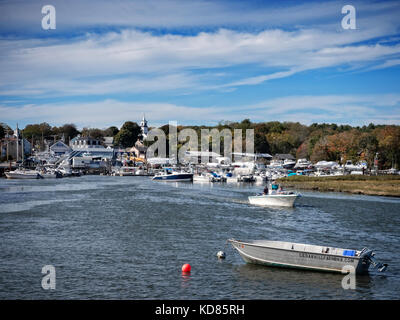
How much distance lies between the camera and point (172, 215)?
43.1 meters

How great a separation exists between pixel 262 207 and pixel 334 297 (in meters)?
30.0

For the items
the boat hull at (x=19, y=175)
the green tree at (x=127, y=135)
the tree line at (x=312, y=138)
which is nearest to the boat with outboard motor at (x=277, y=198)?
the tree line at (x=312, y=138)

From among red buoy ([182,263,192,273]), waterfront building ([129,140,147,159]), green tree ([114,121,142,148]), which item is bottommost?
red buoy ([182,263,192,273])

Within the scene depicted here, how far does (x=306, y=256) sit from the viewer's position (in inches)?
897

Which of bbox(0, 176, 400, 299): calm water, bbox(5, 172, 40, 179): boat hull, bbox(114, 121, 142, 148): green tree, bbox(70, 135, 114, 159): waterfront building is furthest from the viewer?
bbox(114, 121, 142, 148): green tree

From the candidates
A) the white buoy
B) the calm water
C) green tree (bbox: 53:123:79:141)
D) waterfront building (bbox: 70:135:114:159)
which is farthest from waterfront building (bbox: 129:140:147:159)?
the white buoy

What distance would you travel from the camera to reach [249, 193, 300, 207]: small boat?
4780 cm

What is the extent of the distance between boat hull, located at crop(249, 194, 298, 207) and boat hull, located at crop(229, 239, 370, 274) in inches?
933

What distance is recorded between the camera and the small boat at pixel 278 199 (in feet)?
157

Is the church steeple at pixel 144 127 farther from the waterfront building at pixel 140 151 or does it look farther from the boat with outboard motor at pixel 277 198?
the boat with outboard motor at pixel 277 198

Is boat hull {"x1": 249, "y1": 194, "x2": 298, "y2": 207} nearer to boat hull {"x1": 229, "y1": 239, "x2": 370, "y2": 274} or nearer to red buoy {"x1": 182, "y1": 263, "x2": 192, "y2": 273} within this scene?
boat hull {"x1": 229, "y1": 239, "x2": 370, "y2": 274}

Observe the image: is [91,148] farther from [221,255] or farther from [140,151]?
[221,255]

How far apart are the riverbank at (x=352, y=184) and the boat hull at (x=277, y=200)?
24.6m
